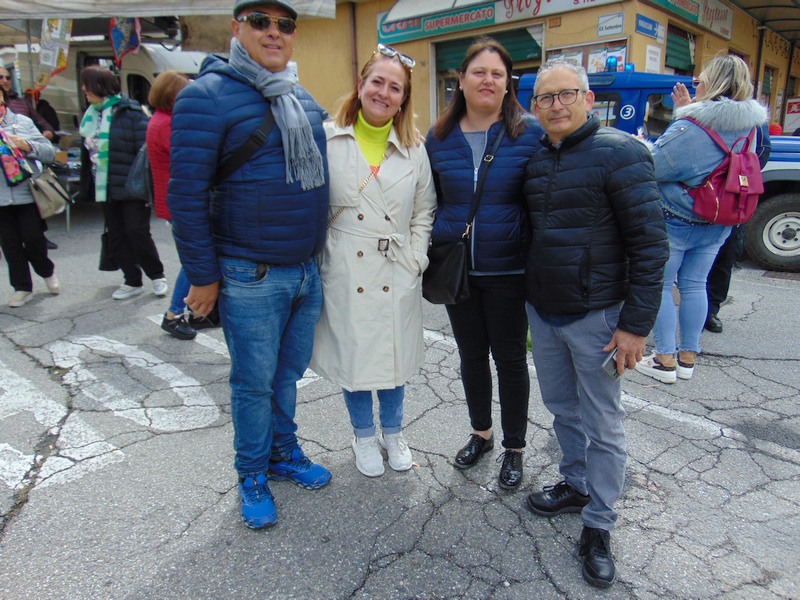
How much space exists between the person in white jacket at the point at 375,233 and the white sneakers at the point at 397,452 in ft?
0.99

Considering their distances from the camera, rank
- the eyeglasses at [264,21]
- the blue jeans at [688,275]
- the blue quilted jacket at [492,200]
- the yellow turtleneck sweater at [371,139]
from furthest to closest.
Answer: the blue jeans at [688,275] → the yellow turtleneck sweater at [371,139] → the blue quilted jacket at [492,200] → the eyeglasses at [264,21]

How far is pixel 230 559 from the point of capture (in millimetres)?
2158

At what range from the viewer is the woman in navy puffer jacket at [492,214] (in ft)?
7.47

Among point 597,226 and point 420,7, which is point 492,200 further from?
point 420,7

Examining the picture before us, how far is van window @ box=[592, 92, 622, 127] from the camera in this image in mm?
6121

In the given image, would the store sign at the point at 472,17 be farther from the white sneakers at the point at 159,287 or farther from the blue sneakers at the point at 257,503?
the blue sneakers at the point at 257,503

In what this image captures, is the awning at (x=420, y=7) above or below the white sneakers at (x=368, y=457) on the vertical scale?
above

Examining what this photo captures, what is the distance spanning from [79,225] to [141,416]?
6781mm

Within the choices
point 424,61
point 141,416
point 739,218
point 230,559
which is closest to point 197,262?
point 230,559

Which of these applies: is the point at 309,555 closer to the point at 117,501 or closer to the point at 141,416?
the point at 117,501

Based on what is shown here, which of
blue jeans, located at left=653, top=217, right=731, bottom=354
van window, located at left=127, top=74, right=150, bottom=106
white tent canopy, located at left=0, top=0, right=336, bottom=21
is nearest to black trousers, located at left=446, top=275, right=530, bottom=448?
blue jeans, located at left=653, top=217, right=731, bottom=354

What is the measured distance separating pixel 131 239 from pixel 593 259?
4.37m

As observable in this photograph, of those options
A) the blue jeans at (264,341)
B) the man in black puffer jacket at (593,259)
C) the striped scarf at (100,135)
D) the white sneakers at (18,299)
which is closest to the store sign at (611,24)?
the striped scarf at (100,135)

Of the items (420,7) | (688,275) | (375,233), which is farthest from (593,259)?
(420,7)
